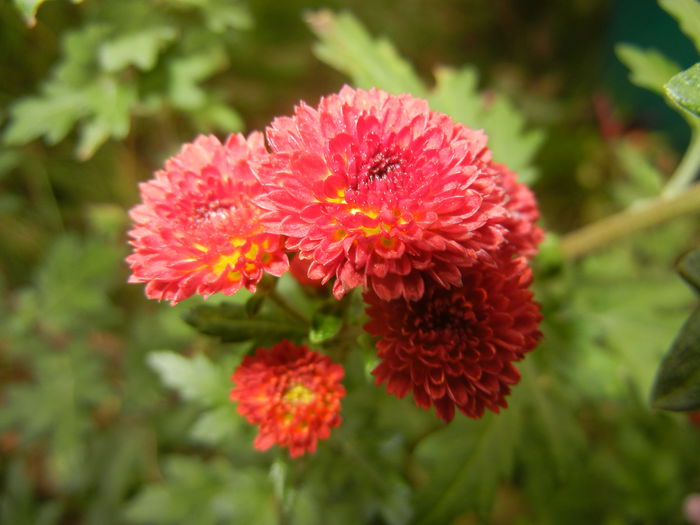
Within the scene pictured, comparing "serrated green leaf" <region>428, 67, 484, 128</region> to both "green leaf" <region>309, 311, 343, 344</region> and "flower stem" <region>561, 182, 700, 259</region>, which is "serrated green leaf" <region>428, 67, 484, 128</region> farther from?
"green leaf" <region>309, 311, 343, 344</region>

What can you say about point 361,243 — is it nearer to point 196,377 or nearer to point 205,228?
point 205,228

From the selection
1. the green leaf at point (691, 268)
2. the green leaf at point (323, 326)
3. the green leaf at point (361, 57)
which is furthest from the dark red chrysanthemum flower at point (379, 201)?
the green leaf at point (361, 57)

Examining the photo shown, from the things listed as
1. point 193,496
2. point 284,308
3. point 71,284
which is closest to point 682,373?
point 284,308

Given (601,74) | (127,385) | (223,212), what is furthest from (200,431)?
(601,74)

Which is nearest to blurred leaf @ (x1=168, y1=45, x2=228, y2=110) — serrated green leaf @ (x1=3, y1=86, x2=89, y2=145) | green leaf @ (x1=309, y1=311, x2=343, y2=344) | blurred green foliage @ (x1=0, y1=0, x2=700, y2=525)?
blurred green foliage @ (x1=0, y1=0, x2=700, y2=525)

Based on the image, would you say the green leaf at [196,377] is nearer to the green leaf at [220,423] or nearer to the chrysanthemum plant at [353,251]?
the green leaf at [220,423]

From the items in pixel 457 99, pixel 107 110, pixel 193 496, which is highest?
pixel 457 99

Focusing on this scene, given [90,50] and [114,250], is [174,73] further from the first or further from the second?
[114,250]
